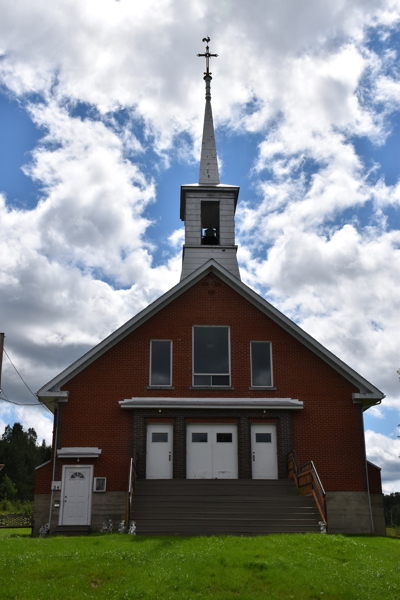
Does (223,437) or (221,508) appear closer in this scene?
(221,508)

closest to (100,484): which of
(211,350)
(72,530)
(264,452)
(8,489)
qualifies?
(72,530)

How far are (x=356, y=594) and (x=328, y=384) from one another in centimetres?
1161

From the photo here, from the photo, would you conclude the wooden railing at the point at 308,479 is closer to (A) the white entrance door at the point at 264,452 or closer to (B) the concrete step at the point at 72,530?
(A) the white entrance door at the point at 264,452

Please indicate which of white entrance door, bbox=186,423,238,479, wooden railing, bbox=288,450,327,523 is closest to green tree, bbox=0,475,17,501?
white entrance door, bbox=186,423,238,479

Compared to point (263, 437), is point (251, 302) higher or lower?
higher

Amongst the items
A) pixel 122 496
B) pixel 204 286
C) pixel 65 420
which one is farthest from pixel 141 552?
pixel 204 286

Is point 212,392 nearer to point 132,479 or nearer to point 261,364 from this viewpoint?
point 261,364

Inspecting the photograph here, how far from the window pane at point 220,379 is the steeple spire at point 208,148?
9.68m

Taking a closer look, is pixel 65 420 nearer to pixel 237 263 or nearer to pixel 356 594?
pixel 237 263

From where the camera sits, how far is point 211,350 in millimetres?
22672

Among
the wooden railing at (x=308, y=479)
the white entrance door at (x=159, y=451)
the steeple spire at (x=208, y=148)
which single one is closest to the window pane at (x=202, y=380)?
the white entrance door at (x=159, y=451)

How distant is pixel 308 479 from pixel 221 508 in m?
2.78

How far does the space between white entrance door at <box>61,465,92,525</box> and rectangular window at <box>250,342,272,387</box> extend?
6.30m

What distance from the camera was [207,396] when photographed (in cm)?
2194
